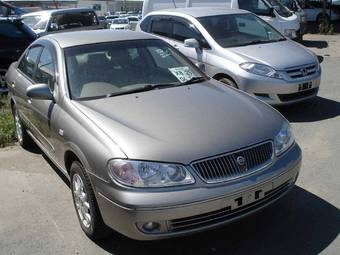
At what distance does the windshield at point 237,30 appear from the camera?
7.94 m

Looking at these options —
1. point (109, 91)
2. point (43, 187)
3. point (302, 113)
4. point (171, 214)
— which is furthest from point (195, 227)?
point (302, 113)

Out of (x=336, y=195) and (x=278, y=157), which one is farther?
(x=336, y=195)

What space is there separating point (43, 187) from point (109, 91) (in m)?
1.45

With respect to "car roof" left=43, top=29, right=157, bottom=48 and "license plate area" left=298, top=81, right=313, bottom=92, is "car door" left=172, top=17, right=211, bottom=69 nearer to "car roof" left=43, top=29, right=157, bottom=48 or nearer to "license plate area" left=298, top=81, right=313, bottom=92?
"license plate area" left=298, top=81, right=313, bottom=92

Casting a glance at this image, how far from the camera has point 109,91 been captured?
4.46 meters

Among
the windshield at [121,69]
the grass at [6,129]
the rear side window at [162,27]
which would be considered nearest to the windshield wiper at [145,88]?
the windshield at [121,69]

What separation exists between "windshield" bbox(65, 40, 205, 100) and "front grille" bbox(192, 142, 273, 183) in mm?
1350

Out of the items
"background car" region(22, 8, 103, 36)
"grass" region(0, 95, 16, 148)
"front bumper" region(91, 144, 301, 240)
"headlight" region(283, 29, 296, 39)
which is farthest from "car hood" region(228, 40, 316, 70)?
"background car" region(22, 8, 103, 36)

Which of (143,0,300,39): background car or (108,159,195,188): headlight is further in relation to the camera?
(143,0,300,39): background car

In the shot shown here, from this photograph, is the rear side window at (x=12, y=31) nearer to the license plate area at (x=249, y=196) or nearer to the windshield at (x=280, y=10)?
the license plate area at (x=249, y=196)

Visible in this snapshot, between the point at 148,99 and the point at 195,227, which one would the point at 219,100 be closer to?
the point at 148,99

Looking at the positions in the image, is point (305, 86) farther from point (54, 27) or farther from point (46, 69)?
point (54, 27)

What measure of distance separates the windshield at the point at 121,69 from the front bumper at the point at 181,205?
3.86 feet

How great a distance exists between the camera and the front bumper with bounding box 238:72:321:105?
697 centimetres
